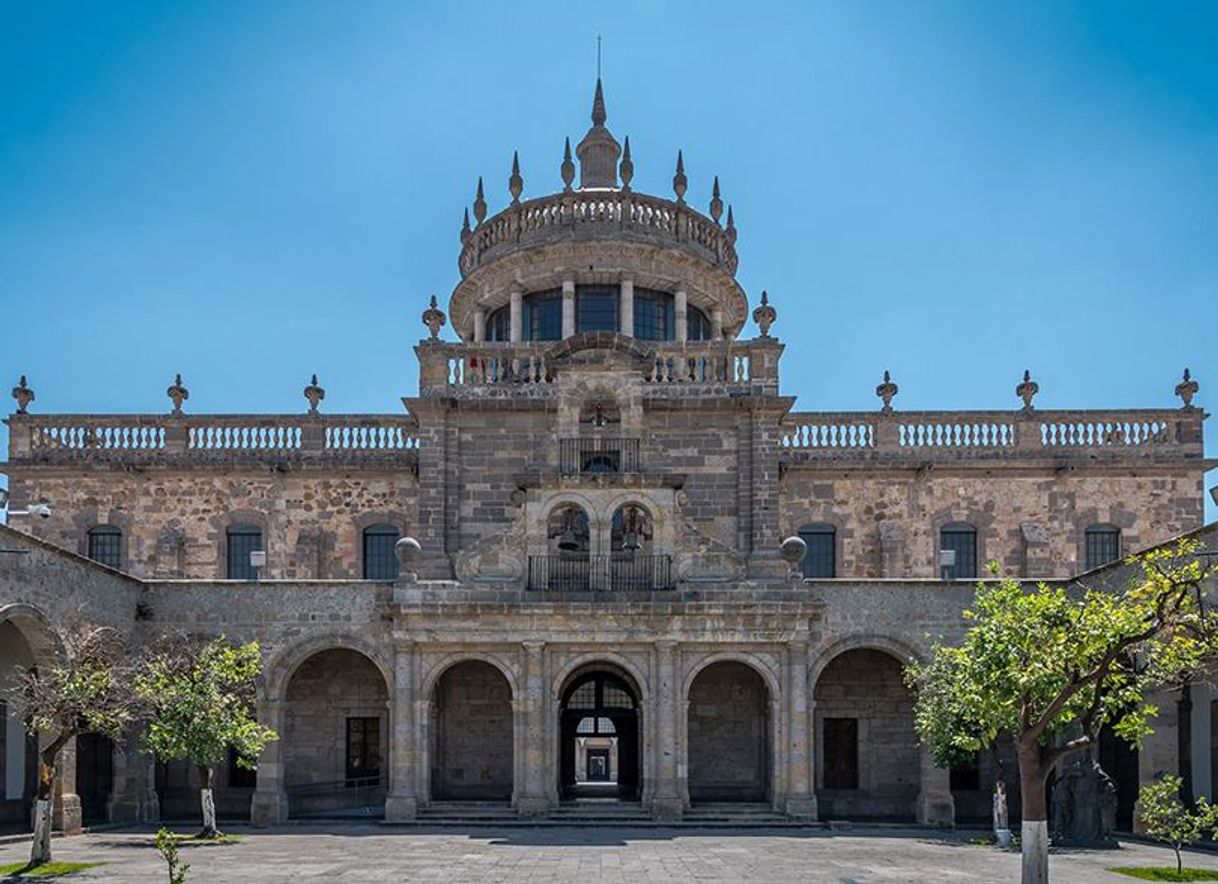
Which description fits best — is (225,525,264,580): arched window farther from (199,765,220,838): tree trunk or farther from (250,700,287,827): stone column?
(199,765,220,838): tree trunk

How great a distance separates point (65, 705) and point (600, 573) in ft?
39.8

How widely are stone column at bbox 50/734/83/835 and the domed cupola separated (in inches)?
861

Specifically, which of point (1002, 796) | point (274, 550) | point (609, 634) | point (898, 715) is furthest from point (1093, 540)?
point (274, 550)

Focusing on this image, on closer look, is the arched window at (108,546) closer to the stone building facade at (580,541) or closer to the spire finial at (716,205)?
the stone building facade at (580,541)

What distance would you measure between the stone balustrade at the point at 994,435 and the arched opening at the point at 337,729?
43.1 feet

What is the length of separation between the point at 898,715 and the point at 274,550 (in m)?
17.6

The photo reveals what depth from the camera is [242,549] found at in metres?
35.6

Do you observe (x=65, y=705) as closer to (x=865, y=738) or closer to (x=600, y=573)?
→ (x=600, y=573)

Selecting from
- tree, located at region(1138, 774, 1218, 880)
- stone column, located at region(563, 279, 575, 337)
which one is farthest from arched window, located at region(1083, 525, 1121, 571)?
stone column, located at region(563, 279, 575, 337)

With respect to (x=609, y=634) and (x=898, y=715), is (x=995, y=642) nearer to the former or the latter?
(x=609, y=634)

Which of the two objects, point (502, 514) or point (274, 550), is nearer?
point (502, 514)

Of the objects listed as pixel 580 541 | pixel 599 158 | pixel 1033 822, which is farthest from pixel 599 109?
pixel 1033 822

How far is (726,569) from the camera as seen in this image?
29844 millimetres

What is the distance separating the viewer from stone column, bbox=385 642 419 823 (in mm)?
28906
